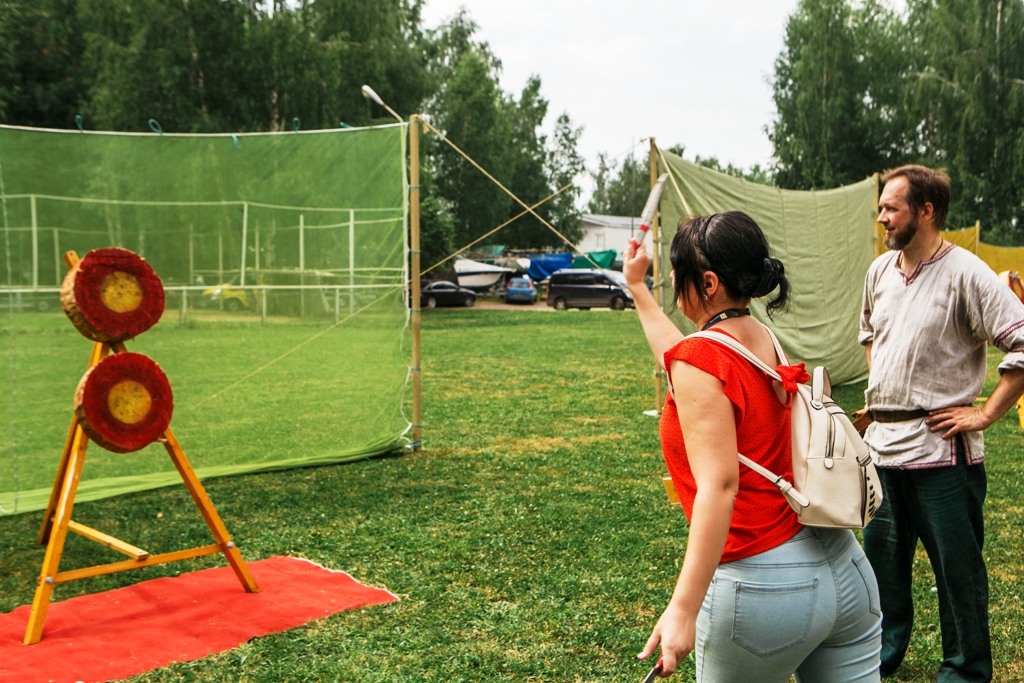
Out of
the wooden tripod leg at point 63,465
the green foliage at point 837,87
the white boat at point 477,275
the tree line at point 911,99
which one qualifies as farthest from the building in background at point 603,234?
the wooden tripod leg at point 63,465

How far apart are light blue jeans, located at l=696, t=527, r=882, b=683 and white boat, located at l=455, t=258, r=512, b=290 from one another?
39.5 metres

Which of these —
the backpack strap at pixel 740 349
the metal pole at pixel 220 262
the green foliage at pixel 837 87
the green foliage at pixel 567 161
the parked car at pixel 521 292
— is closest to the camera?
the backpack strap at pixel 740 349

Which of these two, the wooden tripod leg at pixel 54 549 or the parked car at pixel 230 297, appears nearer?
the wooden tripod leg at pixel 54 549

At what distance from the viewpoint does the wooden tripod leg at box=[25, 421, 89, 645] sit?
3.61 m

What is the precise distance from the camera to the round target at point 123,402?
3.84 m

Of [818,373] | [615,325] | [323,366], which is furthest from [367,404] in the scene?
[615,325]

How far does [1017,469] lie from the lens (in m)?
6.65

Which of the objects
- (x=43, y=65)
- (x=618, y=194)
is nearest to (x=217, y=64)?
(x=43, y=65)

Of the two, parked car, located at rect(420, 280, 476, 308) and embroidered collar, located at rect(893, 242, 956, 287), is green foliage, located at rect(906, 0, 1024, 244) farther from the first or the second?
embroidered collar, located at rect(893, 242, 956, 287)

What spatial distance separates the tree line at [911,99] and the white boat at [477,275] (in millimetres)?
8769

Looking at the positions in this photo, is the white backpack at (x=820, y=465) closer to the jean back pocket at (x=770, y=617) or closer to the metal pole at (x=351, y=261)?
the jean back pocket at (x=770, y=617)

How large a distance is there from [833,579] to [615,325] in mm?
22033

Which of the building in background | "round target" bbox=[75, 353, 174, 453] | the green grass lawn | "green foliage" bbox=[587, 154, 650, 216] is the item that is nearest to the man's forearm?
the green grass lawn

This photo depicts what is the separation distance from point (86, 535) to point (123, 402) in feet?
2.33
